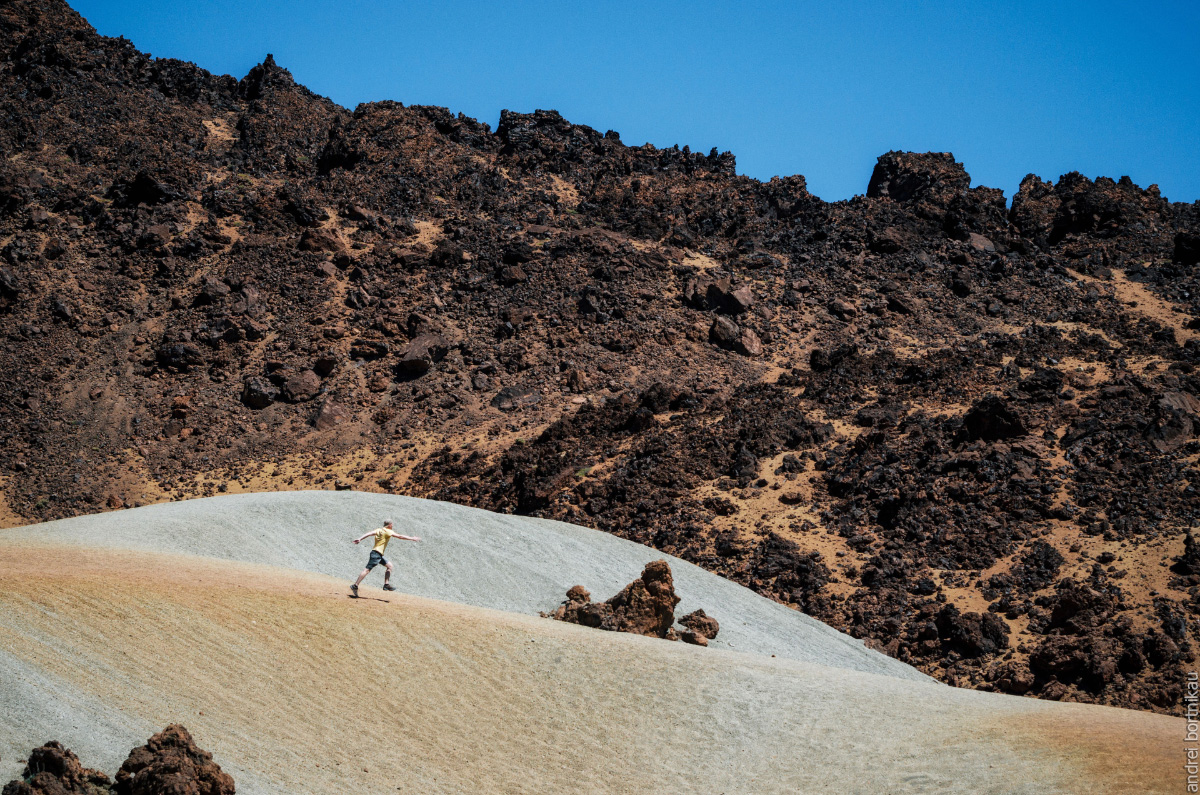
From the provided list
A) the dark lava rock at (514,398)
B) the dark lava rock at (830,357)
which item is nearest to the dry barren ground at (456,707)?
the dark lava rock at (514,398)

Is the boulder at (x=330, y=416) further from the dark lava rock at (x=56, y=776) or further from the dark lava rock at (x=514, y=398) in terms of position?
the dark lava rock at (x=56, y=776)

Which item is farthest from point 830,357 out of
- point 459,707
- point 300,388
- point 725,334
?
point 459,707

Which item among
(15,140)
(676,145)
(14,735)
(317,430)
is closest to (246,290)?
(317,430)

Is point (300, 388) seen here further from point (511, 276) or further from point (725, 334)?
point (725, 334)

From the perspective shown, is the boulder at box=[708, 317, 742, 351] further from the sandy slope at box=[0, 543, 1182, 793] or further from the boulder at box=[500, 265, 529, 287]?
the sandy slope at box=[0, 543, 1182, 793]

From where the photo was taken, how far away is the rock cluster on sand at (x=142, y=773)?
315 inches

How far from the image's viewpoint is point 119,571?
43.6 ft

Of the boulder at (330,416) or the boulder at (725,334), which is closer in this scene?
the boulder at (330,416)

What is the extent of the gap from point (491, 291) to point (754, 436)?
682 inches

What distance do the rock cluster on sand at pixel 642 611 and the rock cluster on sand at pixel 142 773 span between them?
26.7 ft

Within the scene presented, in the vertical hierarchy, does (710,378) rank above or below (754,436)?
above

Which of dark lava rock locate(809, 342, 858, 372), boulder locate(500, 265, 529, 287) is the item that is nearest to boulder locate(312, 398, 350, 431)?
boulder locate(500, 265, 529, 287)

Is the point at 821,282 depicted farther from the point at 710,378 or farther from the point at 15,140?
the point at 15,140

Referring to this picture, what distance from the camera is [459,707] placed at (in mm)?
11586
